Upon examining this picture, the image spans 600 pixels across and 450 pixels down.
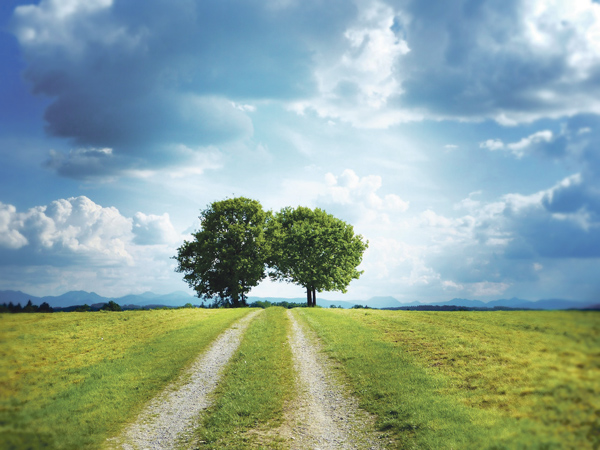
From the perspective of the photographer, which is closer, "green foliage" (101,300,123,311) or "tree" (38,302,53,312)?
"tree" (38,302,53,312)

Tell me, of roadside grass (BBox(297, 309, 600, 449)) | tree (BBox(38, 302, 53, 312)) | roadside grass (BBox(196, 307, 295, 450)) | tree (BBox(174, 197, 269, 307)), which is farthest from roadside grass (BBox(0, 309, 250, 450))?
tree (BBox(174, 197, 269, 307))

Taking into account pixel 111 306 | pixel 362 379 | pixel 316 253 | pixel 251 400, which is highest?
pixel 316 253

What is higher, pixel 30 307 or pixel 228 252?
pixel 228 252

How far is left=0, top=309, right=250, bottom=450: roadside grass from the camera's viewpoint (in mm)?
6371

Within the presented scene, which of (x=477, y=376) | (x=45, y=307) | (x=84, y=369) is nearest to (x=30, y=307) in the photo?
(x=45, y=307)

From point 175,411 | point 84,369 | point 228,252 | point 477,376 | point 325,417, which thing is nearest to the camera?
point 325,417

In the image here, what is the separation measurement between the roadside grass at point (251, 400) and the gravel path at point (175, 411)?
0.67 metres

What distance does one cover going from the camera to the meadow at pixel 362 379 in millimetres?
5445

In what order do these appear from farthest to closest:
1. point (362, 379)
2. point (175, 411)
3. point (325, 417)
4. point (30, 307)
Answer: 1. point (30, 307)
2. point (362, 379)
3. point (175, 411)
4. point (325, 417)

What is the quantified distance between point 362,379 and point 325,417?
4.67 m

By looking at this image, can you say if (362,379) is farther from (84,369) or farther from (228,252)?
(228,252)

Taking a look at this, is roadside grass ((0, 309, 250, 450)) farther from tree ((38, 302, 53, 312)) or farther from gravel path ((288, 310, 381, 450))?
gravel path ((288, 310, 381, 450))

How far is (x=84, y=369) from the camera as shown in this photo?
21484 millimetres

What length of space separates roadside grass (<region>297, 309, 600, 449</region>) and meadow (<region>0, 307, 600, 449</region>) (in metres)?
0.03
